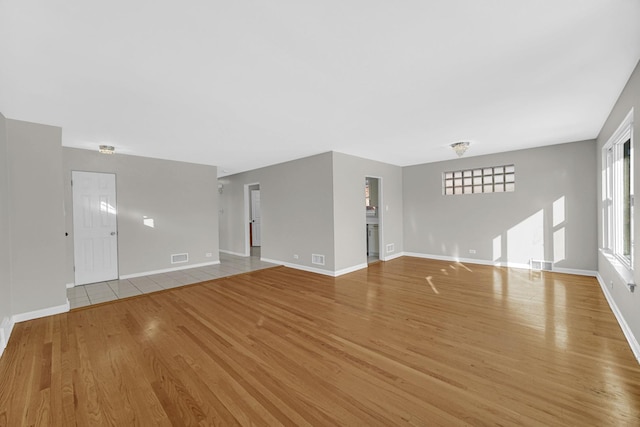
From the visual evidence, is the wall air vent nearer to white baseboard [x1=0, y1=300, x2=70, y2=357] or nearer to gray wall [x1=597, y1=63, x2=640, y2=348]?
white baseboard [x1=0, y1=300, x2=70, y2=357]

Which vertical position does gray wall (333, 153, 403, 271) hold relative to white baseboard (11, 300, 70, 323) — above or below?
above

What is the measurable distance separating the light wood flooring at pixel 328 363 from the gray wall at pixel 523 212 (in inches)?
54.6

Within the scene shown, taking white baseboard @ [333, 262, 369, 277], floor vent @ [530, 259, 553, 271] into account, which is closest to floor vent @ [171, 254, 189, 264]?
white baseboard @ [333, 262, 369, 277]

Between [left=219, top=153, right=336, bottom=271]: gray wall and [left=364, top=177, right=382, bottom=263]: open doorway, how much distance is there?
6.48 ft

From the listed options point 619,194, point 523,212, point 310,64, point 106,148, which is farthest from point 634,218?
point 106,148

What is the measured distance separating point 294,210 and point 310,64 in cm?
387

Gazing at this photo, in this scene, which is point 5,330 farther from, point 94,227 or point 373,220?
point 373,220

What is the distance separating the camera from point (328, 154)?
16.1 ft

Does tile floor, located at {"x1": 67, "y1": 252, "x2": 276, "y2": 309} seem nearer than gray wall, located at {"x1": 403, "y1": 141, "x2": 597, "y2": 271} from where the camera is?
Yes

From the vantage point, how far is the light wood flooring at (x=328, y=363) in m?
1.62

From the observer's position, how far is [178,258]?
5.60m

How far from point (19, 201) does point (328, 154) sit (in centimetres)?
426

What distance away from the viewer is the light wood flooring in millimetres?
1618

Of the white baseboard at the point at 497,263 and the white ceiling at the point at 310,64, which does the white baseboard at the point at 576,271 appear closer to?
the white baseboard at the point at 497,263
